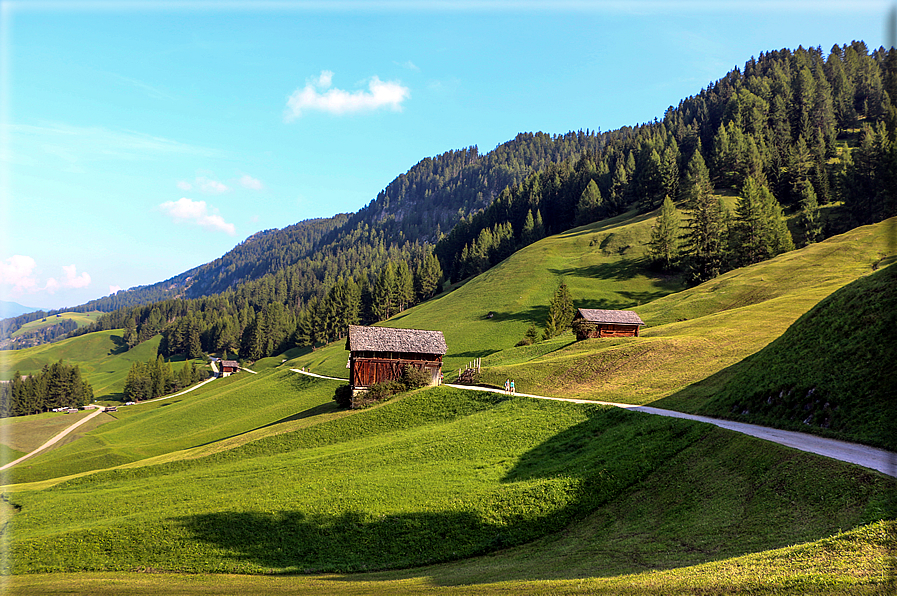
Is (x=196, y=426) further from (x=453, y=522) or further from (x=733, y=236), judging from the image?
(x=733, y=236)

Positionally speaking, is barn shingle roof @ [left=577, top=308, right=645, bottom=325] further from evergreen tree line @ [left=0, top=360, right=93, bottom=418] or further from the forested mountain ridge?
evergreen tree line @ [left=0, top=360, right=93, bottom=418]

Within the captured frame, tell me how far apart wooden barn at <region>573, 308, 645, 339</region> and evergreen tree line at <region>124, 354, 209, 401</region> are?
12712 centimetres

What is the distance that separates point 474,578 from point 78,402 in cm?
15872

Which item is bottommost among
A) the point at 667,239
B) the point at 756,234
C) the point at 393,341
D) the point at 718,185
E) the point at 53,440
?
the point at 53,440

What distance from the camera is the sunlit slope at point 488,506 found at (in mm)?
15125

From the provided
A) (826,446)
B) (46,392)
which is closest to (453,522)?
(826,446)

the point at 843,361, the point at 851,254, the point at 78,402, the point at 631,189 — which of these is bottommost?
the point at 78,402

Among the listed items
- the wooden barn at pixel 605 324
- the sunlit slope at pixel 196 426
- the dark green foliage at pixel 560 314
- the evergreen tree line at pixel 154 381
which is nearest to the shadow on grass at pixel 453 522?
the sunlit slope at pixel 196 426

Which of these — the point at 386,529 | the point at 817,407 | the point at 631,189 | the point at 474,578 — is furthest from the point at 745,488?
the point at 631,189

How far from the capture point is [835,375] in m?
22.8

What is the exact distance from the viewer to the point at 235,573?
19.7 m

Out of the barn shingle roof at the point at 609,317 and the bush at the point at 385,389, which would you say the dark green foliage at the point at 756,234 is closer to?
the barn shingle roof at the point at 609,317

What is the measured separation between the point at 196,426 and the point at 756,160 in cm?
14725

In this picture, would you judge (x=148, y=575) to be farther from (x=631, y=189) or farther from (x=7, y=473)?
(x=631, y=189)
